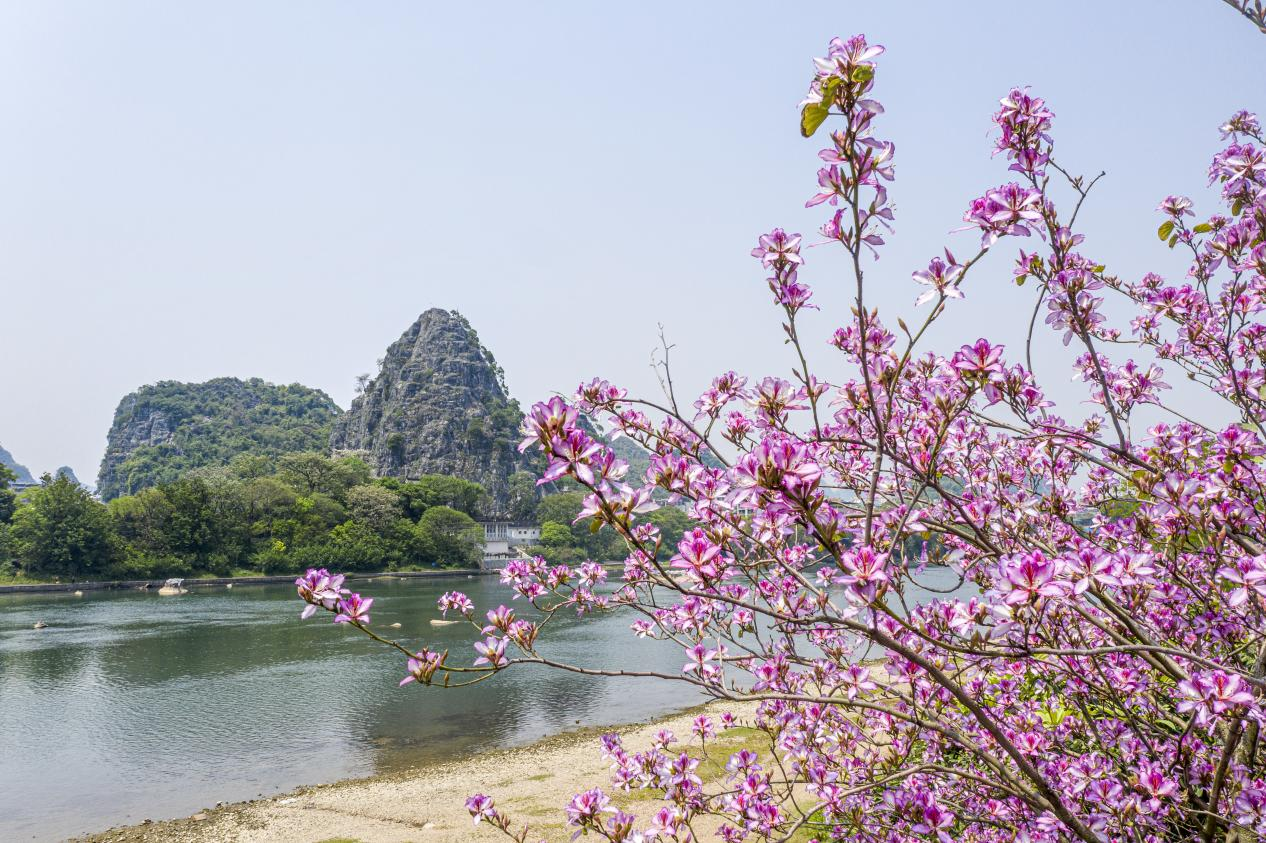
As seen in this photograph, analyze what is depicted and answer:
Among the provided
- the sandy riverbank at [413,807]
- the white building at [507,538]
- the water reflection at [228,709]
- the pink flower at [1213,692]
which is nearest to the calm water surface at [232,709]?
the water reflection at [228,709]

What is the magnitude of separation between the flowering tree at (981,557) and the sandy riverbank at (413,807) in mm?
7413

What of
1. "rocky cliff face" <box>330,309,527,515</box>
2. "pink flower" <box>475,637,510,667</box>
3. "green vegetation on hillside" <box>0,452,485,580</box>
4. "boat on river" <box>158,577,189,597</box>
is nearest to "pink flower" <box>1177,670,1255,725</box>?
"pink flower" <box>475,637,510,667</box>

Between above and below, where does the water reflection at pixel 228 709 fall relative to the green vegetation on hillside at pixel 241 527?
below

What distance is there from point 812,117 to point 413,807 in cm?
1170

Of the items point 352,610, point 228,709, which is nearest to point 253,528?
point 228,709

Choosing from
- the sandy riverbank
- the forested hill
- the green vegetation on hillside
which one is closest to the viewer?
the sandy riverbank

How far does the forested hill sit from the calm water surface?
290 feet

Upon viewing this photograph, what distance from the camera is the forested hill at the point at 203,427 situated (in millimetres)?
110000

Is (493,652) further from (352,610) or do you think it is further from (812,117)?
(812,117)

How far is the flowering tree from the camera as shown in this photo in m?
1.72

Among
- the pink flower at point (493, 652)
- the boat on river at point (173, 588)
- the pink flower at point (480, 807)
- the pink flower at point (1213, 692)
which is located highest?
the pink flower at point (493, 652)

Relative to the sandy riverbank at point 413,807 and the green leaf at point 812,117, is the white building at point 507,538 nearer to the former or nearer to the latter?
the sandy riverbank at point 413,807

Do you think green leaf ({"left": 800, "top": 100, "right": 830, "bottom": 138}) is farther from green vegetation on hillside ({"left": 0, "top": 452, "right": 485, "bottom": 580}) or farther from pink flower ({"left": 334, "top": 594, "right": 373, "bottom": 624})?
green vegetation on hillside ({"left": 0, "top": 452, "right": 485, "bottom": 580})

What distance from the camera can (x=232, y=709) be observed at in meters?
17.2
